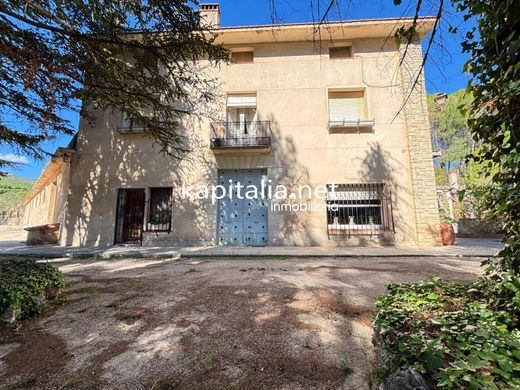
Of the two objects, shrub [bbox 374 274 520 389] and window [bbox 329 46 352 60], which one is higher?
window [bbox 329 46 352 60]

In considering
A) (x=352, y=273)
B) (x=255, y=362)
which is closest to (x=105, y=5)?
(x=255, y=362)

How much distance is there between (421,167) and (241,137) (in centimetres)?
637

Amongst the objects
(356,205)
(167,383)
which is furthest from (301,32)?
(167,383)

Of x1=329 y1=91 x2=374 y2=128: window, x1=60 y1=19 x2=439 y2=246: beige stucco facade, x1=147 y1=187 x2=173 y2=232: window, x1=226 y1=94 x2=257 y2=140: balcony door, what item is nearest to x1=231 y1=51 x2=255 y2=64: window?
x1=60 y1=19 x2=439 y2=246: beige stucco facade

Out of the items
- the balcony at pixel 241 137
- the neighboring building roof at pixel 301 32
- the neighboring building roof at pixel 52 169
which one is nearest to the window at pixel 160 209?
the balcony at pixel 241 137

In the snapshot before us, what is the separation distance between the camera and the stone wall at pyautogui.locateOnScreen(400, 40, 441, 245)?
818cm

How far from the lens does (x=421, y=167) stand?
8.43m

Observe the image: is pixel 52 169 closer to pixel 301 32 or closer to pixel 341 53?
pixel 301 32

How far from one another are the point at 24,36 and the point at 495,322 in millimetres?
5340

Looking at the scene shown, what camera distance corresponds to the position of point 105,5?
11.5 ft

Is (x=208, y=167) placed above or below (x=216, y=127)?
below

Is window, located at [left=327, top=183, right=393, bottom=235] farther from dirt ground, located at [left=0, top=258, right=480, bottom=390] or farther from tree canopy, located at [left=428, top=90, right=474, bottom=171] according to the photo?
tree canopy, located at [left=428, top=90, right=474, bottom=171]

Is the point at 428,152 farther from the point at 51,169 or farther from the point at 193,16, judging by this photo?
the point at 51,169

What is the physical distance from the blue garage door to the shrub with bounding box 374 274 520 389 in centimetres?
714
